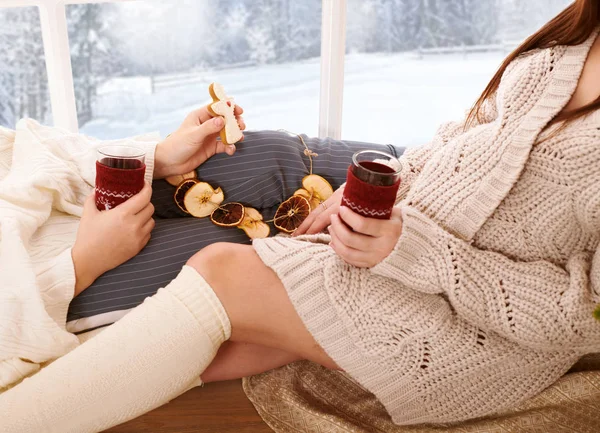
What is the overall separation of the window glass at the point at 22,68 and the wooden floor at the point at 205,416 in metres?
1.71

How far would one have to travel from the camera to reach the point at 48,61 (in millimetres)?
2232

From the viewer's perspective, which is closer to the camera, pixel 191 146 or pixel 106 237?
pixel 106 237

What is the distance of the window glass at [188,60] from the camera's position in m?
2.31

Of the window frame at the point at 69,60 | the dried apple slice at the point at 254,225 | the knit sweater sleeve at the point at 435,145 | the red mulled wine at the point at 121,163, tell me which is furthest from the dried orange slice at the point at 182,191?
the window frame at the point at 69,60

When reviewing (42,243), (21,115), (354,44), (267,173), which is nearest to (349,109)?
(354,44)

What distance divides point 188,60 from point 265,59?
0.34m

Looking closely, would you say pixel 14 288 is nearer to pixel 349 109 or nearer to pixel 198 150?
pixel 198 150

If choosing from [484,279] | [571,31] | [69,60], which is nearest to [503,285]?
[484,279]

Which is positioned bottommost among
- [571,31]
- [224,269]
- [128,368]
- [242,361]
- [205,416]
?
[205,416]

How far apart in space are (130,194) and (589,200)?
35.0 inches

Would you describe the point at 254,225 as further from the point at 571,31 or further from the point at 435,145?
the point at 571,31

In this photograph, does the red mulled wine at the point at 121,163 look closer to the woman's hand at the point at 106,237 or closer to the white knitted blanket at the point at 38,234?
the woman's hand at the point at 106,237

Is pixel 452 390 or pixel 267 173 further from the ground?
pixel 267 173

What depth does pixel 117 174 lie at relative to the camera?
45.4 inches
